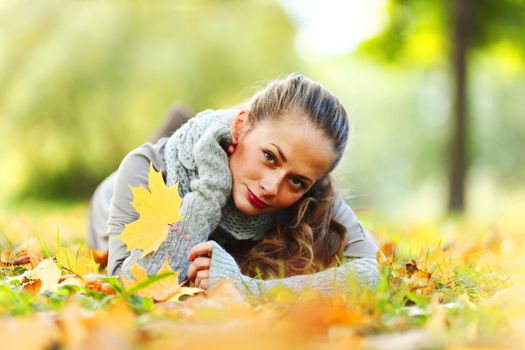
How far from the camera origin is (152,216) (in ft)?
6.65

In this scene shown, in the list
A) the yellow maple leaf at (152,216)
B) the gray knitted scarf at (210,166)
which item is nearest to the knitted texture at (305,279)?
the yellow maple leaf at (152,216)

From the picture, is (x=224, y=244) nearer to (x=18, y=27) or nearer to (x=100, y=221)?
(x=100, y=221)

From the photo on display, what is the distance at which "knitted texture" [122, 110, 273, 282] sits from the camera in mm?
2172

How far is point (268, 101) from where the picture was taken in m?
2.42

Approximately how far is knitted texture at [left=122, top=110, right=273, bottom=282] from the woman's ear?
0.03 m

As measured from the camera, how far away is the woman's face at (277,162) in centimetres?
224

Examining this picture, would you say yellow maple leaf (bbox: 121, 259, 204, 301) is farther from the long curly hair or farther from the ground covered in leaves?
the long curly hair

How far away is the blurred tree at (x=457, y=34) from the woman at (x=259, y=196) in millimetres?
6239

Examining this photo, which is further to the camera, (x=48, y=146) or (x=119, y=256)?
(x=48, y=146)

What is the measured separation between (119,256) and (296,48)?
10582 mm

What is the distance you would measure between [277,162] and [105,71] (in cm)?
1004

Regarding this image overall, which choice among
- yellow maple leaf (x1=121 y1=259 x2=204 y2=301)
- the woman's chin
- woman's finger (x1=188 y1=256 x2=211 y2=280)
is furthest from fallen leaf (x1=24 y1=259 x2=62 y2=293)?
the woman's chin

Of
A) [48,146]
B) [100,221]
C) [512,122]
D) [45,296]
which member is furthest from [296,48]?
[512,122]

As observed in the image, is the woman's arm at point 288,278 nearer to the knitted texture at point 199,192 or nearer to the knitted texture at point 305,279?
the knitted texture at point 305,279
